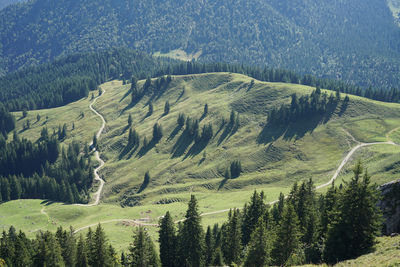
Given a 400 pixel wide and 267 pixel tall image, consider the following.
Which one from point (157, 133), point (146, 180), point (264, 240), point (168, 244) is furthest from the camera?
point (157, 133)

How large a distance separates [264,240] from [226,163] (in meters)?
106

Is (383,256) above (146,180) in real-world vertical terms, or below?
above

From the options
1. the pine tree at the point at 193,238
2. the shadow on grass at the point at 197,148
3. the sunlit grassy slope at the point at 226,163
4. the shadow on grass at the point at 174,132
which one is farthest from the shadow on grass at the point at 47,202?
the pine tree at the point at 193,238

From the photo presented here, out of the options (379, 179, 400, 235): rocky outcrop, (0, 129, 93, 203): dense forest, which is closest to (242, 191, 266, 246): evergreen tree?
(379, 179, 400, 235): rocky outcrop

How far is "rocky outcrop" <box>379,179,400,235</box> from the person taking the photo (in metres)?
39.5

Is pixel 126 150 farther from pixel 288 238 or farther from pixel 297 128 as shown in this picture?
pixel 288 238

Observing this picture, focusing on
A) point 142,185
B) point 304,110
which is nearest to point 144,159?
point 142,185

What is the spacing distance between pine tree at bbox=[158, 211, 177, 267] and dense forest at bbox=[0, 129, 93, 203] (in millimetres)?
89844

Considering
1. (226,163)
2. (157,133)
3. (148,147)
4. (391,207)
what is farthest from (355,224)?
(157,133)

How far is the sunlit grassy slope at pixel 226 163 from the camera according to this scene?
120 m

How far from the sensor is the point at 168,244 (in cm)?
6331

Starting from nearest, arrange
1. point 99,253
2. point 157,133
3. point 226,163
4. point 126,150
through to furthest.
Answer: point 99,253
point 226,163
point 126,150
point 157,133

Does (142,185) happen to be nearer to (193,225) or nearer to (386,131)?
(193,225)

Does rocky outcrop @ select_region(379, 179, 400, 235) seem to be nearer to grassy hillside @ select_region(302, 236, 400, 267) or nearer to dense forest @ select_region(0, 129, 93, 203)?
grassy hillside @ select_region(302, 236, 400, 267)
